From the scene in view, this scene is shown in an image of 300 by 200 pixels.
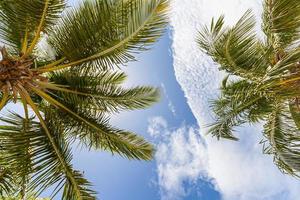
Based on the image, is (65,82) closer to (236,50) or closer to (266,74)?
(236,50)

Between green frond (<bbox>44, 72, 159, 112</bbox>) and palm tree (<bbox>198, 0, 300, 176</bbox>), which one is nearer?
palm tree (<bbox>198, 0, 300, 176</bbox>)

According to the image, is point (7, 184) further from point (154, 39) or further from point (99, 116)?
point (154, 39)

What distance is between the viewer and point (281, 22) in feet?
28.1

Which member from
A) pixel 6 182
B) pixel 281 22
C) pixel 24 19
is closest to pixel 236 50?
pixel 281 22

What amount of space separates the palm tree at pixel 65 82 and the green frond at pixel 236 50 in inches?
42.1

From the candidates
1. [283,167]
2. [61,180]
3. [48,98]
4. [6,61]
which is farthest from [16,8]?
→ [283,167]

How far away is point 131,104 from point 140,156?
1.29 metres

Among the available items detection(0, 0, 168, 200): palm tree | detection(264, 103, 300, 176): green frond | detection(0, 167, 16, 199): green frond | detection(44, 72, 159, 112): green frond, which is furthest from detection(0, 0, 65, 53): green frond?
detection(264, 103, 300, 176): green frond

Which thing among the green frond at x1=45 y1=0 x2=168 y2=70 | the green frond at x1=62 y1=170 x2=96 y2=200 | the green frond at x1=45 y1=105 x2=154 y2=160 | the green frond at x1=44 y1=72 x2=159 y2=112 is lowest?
the green frond at x1=62 y1=170 x2=96 y2=200

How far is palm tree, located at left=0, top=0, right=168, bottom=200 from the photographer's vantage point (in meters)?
9.82

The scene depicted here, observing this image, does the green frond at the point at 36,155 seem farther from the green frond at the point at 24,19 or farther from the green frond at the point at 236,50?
the green frond at the point at 236,50

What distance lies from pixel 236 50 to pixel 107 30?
2525 millimetres

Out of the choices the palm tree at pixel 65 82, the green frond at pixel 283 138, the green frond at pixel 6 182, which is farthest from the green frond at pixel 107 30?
the green frond at pixel 283 138

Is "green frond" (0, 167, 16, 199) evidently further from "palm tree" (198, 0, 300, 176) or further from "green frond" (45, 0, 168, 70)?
"palm tree" (198, 0, 300, 176)
